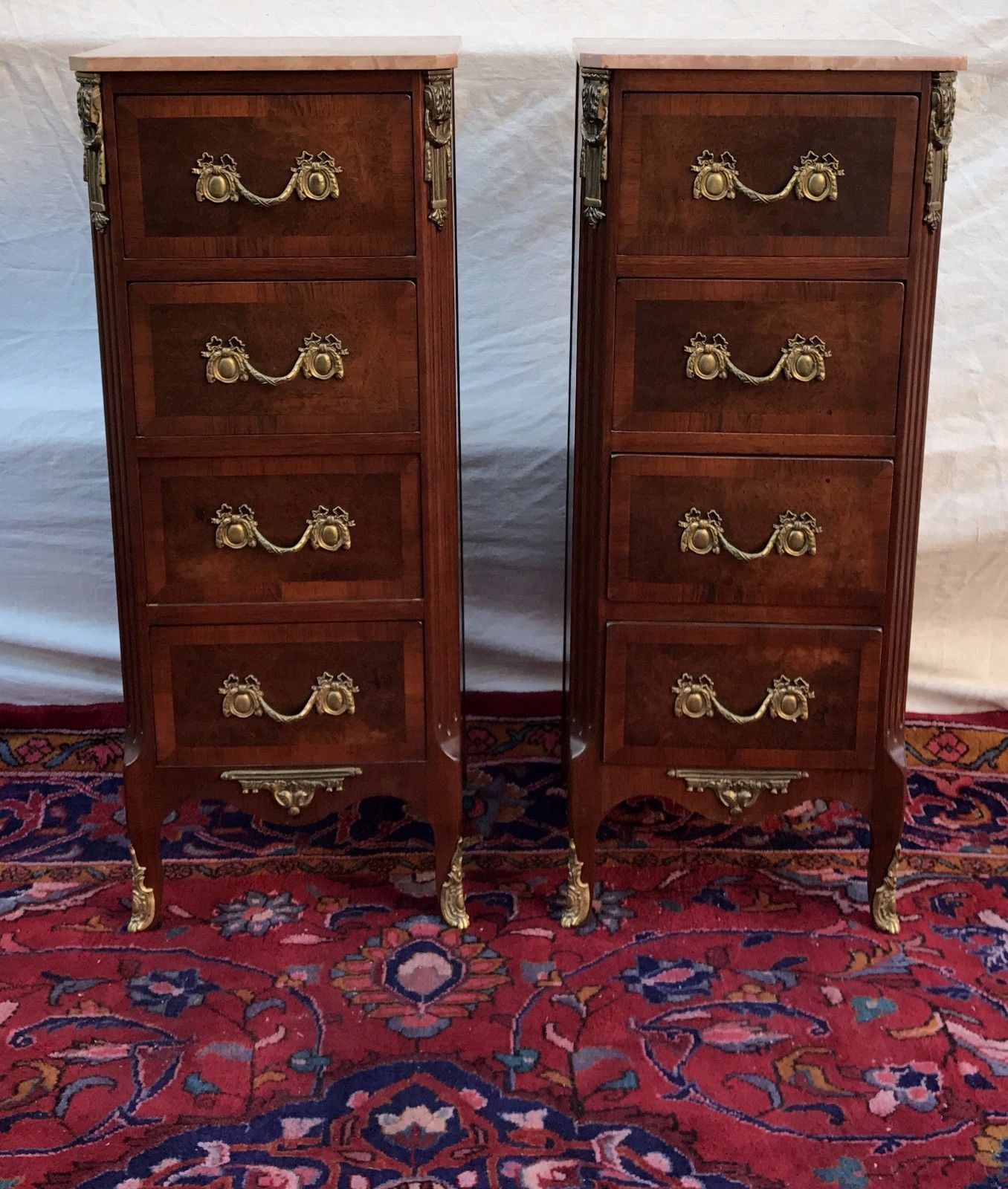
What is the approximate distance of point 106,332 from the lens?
1545 millimetres

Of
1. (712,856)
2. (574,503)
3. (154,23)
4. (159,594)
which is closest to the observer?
(159,594)

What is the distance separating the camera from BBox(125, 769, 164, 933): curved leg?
170 cm

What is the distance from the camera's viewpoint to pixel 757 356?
156cm

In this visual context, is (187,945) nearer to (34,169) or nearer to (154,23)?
(34,169)

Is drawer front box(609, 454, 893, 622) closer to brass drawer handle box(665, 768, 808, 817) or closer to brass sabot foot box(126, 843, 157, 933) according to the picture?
brass drawer handle box(665, 768, 808, 817)

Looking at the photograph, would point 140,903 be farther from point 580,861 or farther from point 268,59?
point 268,59

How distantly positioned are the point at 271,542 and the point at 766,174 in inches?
26.9

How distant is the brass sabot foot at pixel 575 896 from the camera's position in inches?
69.2

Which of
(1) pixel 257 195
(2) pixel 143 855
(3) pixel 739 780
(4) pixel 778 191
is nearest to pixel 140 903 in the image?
(2) pixel 143 855

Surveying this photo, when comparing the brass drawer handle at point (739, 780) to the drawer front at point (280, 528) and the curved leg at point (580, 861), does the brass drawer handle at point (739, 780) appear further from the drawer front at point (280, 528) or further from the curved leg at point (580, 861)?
the drawer front at point (280, 528)

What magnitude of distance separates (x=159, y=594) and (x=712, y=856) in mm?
832

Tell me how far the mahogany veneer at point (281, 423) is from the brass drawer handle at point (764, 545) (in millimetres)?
281

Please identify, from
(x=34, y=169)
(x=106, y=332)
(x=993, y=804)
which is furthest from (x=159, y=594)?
(x=993, y=804)

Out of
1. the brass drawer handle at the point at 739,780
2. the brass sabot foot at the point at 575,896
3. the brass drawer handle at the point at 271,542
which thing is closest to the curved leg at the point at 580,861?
the brass sabot foot at the point at 575,896
